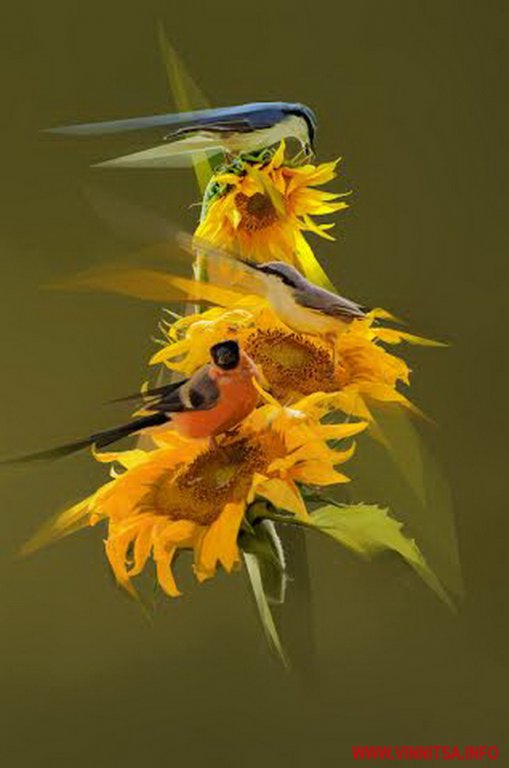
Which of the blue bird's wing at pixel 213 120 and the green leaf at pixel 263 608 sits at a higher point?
the blue bird's wing at pixel 213 120

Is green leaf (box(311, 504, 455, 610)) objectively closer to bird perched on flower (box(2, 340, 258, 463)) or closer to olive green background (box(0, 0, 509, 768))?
olive green background (box(0, 0, 509, 768))

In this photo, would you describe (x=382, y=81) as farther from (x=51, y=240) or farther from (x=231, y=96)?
(x=51, y=240)

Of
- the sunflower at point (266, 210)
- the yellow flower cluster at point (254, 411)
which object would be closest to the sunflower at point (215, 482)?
the yellow flower cluster at point (254, 411)

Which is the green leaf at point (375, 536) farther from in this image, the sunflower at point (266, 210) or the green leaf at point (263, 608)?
the sunflower at point (266, 210)

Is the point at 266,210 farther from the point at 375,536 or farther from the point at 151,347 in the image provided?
the point at 375,536

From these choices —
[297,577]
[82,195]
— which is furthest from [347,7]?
[297,577]

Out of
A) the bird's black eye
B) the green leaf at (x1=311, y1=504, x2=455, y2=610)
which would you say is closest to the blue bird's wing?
the bird's black eye
